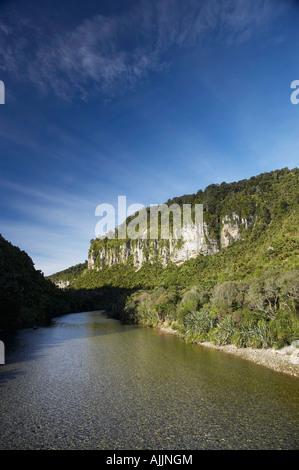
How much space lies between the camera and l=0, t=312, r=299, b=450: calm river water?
1291 centimetres

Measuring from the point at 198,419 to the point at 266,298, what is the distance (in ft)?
72.2

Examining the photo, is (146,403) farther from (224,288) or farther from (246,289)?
(246,289)

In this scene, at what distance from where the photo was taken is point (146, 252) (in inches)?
6668

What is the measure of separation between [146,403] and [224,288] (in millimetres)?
24985

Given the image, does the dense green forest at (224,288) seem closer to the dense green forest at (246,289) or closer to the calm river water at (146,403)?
the dense green forest at (246,289)

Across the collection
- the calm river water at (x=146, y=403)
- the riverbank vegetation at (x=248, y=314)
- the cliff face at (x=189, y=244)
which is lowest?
the calm river water at (x=146, y=403)

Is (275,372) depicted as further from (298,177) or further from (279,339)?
(298,177)

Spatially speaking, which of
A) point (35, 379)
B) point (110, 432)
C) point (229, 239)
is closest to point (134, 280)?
point (229, 239)

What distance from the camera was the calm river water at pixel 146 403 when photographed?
12.9 meters

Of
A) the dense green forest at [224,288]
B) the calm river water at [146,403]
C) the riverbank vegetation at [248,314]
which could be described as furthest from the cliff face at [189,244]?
the calm river water at [146,403]

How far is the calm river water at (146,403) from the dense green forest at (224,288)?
693 centimetres

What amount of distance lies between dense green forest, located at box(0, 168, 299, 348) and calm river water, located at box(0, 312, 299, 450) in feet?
22.7

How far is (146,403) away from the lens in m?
17.4

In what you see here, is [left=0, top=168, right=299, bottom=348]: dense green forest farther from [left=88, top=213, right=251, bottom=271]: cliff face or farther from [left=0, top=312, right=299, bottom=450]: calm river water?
[left=0, top=312, right=299, bottom=450]: calm river water
